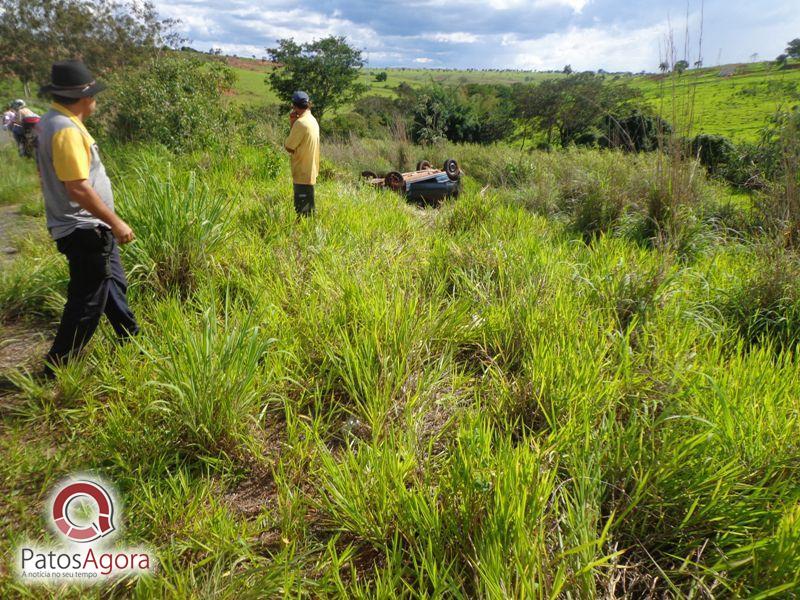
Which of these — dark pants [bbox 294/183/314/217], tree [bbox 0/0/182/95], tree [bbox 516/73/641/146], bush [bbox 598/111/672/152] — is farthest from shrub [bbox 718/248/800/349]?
tree [bbox 516/73/641/146]

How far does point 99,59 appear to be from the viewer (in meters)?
24.4

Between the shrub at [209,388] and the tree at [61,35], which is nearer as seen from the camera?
the shrub at [209,388]

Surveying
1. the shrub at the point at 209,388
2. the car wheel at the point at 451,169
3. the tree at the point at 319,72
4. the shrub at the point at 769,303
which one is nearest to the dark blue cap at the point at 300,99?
the shrub at the point at 209,388

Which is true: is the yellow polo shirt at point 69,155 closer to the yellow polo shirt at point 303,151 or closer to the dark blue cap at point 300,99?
the yellow polo shirt at point 303,151

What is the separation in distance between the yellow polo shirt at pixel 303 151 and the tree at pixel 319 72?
40099mm

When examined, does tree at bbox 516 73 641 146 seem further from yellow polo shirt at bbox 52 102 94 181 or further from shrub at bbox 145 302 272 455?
shrub at bbox 145 302 272 455

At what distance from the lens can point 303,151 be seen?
5066 millimetres

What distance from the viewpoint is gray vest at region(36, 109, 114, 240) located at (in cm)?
228

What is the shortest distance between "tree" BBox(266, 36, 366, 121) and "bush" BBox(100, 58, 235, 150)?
114 feet

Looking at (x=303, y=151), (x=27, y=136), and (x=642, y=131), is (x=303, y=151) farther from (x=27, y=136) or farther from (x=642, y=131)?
(x=27, y=136)

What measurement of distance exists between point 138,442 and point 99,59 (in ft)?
102

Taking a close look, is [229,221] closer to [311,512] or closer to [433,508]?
[311,512]

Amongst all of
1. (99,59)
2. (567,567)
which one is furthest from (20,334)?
(99,59)

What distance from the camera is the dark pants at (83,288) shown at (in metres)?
2.44
